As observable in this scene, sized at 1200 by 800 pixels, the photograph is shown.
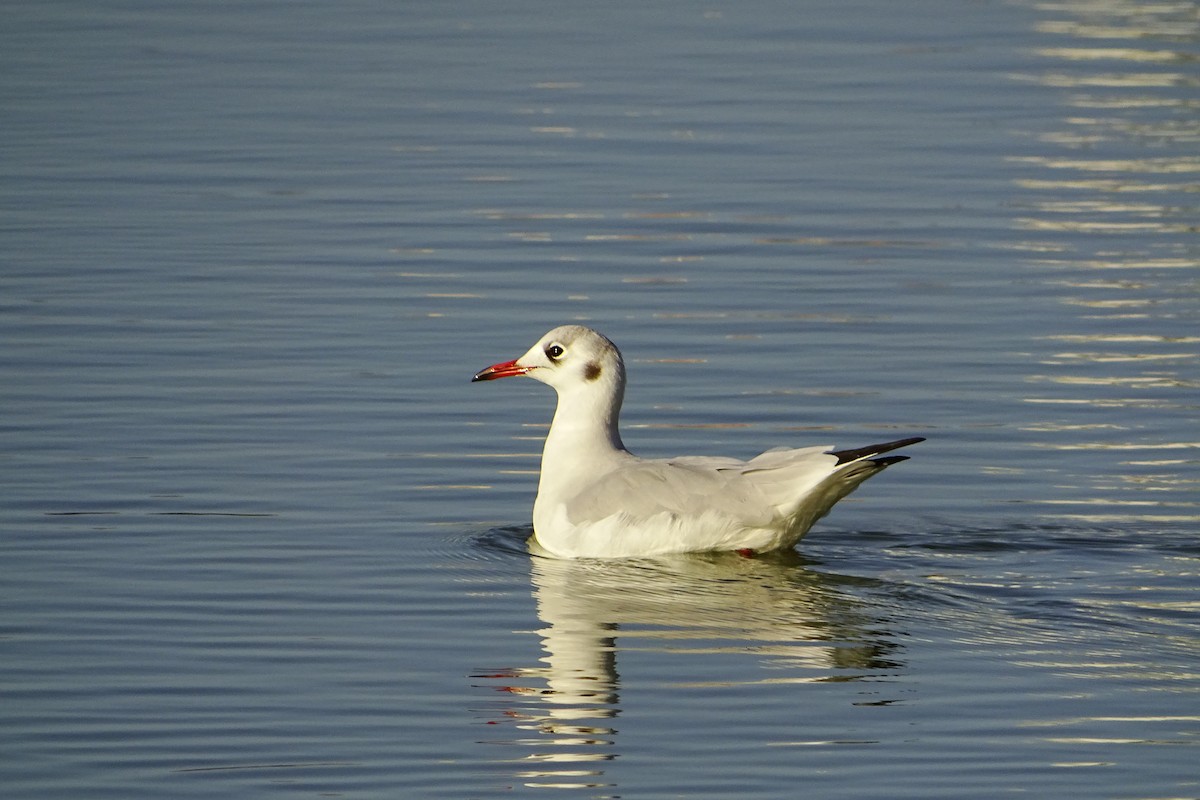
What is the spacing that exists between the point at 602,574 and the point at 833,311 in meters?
5.79

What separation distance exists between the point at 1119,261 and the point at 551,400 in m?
5.53

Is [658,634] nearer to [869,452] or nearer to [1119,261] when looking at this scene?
[869,452]

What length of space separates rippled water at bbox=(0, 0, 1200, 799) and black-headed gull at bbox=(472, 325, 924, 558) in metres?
0.22

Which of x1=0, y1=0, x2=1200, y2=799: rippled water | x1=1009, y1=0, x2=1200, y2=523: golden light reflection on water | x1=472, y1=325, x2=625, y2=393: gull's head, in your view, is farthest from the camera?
x1=1009, y1=0, x2=1200, y2=523: golden light reflection on water

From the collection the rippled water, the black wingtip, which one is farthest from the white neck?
the black wingtip

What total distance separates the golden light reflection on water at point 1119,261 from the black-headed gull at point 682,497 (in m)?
1.55

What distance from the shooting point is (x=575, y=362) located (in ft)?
41.5

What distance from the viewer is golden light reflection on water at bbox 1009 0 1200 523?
13.3 meters

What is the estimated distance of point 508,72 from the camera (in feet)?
86.9

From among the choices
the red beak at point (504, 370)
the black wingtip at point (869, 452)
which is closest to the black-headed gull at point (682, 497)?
the black wingtip at point (869, 452)

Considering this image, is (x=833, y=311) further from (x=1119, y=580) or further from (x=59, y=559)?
(x=59, y=559)

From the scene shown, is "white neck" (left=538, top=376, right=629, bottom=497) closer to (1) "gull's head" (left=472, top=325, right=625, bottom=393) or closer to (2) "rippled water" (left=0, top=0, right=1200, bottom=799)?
(1) "gull's head" (left=472, top=325, right=625, bottom=393)

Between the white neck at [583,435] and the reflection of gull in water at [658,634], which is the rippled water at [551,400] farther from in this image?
the white neck at [583,435]

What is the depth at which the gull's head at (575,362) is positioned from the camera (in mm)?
12617
